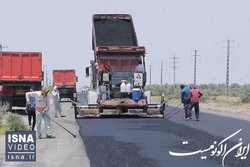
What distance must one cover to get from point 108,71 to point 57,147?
10.7 meters

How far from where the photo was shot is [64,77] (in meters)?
46.6

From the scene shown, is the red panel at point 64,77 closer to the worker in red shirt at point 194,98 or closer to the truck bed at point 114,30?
the truck bed at point 114,30

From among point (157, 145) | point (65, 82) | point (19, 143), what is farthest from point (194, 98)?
point (65, 82)

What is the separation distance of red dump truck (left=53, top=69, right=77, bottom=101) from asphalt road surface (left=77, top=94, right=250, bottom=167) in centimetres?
2526

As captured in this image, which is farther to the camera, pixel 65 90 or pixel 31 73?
pixel 65 90

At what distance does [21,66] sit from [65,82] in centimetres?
1891

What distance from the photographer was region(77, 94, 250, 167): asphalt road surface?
441 inches

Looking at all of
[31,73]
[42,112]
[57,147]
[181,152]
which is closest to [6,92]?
[31,73]

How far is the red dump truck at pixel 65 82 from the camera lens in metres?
45.7

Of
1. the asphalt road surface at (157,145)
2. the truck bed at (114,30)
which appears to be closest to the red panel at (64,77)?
the truck bed at (114,30)

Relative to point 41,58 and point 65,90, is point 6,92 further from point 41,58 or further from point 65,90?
point 65,90

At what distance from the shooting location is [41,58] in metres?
27.5

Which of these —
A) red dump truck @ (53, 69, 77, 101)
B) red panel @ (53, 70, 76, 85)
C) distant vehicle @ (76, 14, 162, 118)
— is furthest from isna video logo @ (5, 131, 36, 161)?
red panel @ (53, 70, 76, 85)

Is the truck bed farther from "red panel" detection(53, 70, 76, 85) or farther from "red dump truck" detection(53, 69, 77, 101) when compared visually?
"red panel" detection(53, 70, 76, 85)
